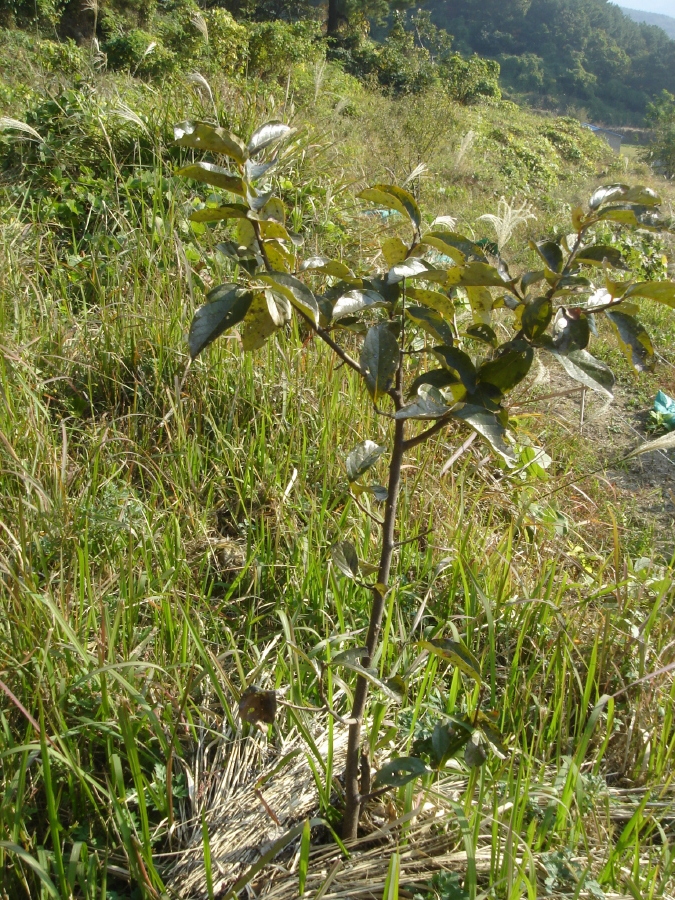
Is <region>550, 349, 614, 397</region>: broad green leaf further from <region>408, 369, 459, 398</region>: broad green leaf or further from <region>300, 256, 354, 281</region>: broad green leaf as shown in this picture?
<region>300, 256, 354, 281</region>: broad green leaf

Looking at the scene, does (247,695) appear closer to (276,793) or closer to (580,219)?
(276,793)

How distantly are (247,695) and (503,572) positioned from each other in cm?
100

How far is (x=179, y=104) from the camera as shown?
4.11 metres

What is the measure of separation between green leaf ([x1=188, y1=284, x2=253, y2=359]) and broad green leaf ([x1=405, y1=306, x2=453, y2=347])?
0.75 ft

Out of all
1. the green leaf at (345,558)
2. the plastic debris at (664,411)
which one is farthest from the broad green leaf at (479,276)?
the plastic debris at (664,411)

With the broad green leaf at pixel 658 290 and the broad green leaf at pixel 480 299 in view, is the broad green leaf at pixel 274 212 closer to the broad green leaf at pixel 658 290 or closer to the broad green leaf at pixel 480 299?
the broad green leaf at pixel 480 299

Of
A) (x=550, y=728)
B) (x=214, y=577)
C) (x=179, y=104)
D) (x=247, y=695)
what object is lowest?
(x=214, y=577)

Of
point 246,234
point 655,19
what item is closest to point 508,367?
point 246,234

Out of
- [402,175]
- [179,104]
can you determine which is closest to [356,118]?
[402,175]

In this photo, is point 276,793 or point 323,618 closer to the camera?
point 276,793

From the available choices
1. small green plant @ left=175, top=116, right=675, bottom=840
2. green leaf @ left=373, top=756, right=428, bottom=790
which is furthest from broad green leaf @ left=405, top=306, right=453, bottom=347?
green leaf @ left=373, top=756, right=428, bottom=790

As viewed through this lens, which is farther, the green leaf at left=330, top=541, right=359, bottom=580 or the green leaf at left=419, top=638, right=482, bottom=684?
the green leaf at left=330, top=541, right=359, bottom=580

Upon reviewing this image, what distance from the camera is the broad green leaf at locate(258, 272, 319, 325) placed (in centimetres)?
73

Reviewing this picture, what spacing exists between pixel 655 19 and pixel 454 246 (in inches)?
4737
